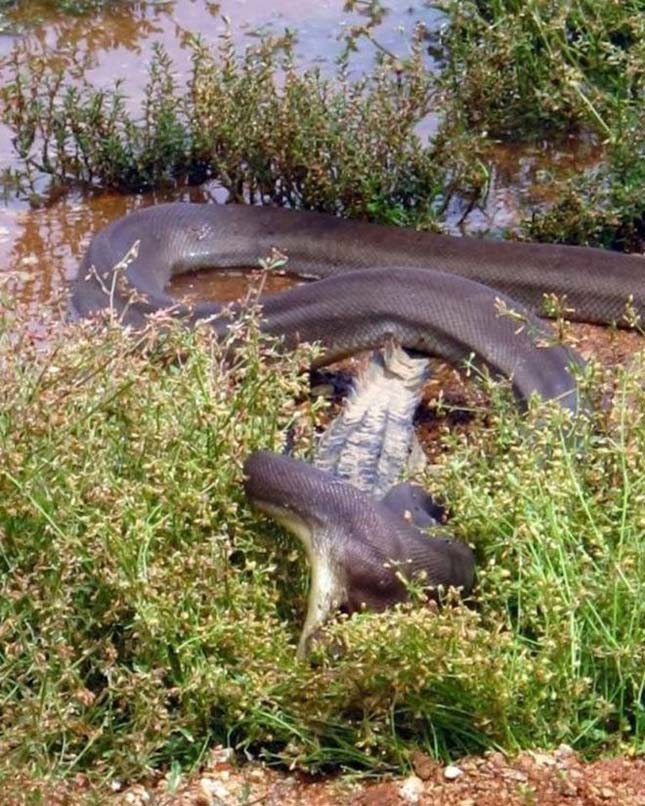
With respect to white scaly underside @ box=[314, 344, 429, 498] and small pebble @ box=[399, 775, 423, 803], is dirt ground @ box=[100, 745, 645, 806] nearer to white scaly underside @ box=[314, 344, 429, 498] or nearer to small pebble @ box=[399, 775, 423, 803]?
small pebble @ box=[399, 775, 423, 803]

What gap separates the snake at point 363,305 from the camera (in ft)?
15.5

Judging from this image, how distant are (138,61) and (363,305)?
161 inches

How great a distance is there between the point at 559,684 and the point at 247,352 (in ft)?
4.44

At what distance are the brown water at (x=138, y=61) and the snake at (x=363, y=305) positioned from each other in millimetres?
325

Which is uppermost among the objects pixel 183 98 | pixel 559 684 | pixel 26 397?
pixel 183 98

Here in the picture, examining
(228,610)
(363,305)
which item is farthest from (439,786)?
(363,305)

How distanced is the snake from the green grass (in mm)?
140

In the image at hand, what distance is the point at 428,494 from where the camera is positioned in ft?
17.1

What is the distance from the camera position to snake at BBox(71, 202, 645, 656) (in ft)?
15.5

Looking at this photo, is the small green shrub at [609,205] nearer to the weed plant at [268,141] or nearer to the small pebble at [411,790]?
the weed plant at [268,141]

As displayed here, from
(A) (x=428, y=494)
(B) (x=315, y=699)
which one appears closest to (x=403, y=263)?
(A) (x=428, y=494)

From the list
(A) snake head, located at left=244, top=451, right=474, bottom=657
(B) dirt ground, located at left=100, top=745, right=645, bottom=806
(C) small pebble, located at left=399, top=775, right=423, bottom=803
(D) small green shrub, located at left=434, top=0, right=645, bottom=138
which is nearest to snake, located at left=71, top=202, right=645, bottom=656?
(A) snake head, located at left=244, top=451, right=474, bottom=657

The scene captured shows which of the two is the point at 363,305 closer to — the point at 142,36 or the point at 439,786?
the point at 439,786

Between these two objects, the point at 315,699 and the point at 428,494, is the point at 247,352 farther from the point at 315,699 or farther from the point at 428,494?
the point at 315,699
